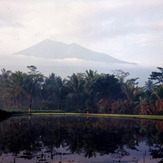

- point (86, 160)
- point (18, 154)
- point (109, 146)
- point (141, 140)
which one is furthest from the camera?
point (141, 140)

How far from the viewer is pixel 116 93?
170 ft

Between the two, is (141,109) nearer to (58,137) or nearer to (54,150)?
(58,137)

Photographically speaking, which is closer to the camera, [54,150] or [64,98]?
[54,150]

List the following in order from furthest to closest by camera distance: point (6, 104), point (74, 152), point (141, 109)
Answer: point (6, 104)
point (141, 109)
point (74, 152)

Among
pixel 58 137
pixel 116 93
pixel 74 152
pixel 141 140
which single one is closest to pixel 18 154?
pixel 74 152

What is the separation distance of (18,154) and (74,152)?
271cm

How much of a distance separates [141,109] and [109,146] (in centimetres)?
2501

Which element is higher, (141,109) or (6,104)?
(141,109)

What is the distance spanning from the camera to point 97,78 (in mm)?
47875

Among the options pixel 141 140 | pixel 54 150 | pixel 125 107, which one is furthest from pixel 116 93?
pixel 54 150

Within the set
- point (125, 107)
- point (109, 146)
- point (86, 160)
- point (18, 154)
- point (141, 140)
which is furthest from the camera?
point (125, 107)

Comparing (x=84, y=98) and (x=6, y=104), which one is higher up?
(x=84, y=98)

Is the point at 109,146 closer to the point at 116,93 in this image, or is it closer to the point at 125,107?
the point at 125,107

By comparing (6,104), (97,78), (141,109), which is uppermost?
(97,78)
